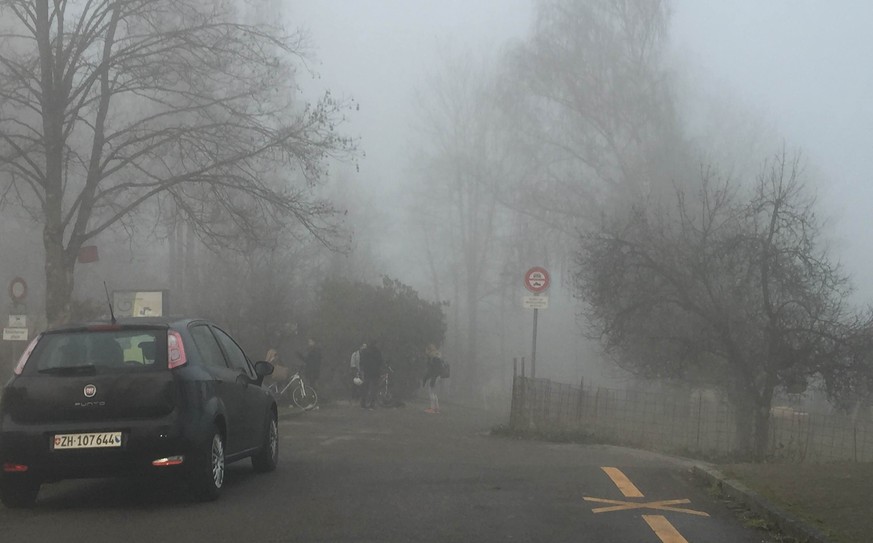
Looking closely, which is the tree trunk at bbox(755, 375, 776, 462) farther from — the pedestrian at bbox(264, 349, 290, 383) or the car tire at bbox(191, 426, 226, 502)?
the car tire at bbox(191, 426, 226, 502)

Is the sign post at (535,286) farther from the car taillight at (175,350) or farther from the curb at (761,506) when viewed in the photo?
the car taillight at (175,350)

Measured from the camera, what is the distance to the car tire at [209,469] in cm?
860

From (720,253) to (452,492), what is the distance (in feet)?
38.3

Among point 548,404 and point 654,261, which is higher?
point 654,261

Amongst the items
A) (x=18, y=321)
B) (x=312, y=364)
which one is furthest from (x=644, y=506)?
(x=312, y=364)

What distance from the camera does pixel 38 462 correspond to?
8273 mm

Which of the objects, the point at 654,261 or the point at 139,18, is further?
the point at 139,18

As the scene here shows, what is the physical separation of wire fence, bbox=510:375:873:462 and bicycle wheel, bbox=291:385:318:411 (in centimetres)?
819

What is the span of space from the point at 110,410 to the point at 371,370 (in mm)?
18699

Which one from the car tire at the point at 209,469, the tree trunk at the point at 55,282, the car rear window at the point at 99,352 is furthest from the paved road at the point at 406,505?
the tree trunk at the point at 55,282

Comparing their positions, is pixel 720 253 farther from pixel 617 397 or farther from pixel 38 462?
pixel 38 462

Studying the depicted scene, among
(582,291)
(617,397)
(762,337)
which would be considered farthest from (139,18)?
(762,337)

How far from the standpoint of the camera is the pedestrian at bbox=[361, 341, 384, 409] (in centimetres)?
2690

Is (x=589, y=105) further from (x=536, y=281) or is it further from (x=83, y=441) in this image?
(x=83, y=441)
